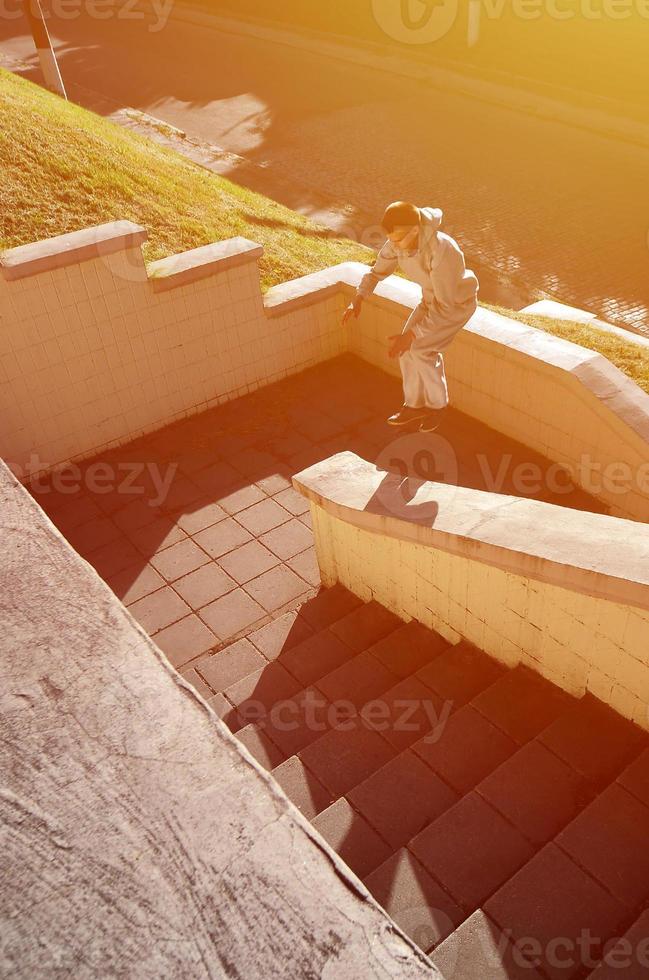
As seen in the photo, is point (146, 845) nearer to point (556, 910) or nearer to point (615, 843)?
point (556, 910)

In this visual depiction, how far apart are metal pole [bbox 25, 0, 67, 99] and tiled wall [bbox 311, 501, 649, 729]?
55.8 feet

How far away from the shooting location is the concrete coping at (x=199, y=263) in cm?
690

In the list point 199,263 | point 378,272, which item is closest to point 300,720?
point 378,272

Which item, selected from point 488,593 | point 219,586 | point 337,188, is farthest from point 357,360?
point 337,188

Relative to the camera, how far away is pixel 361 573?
5.27m

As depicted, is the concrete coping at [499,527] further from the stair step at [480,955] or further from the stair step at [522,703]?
the stair step at [480,955]

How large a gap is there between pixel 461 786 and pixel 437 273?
3438 mm

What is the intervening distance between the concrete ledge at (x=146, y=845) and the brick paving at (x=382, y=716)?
56.0 inches

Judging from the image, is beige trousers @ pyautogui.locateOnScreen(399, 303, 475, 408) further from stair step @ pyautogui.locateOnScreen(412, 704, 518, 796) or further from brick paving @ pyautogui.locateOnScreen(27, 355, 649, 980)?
stair step @ pyautogui.locateOnScreen(412, 704, 518, 796)

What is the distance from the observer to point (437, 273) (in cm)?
540

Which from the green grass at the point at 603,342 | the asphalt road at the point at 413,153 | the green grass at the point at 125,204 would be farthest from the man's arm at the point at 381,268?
the asphalt road at the point at 413,153

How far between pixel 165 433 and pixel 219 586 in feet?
7.61

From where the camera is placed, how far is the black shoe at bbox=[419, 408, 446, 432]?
638 centimetres

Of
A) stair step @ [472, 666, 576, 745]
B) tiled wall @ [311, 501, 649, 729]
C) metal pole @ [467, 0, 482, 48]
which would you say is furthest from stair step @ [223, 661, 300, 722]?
metal pole @ [467, 0, 482, 48]
